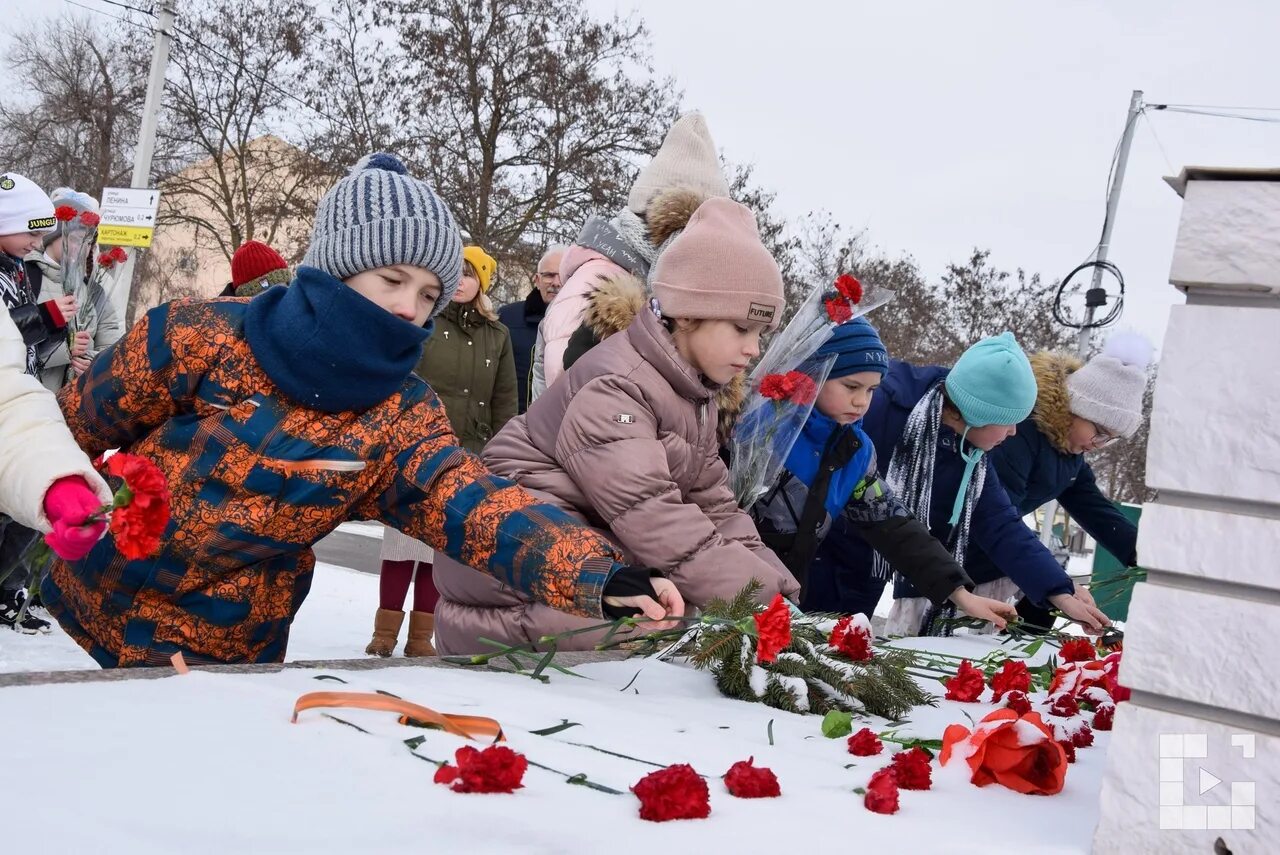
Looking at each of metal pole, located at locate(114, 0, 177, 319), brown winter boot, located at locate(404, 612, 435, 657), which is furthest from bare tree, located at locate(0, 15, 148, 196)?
brown winter boot, located at locate(404, 612, 435, 657)

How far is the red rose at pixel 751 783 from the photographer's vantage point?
1420 millimetres

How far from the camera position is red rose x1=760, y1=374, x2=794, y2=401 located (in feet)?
12.2

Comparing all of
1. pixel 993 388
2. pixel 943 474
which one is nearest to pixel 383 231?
pixel 993 388

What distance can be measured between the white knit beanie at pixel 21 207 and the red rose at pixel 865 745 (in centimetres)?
465

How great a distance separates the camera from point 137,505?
62.1 inches

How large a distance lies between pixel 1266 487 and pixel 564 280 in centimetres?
350

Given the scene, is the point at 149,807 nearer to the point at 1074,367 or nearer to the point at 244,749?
the point at 244,749

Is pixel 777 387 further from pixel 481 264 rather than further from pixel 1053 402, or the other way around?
pixel 481 264

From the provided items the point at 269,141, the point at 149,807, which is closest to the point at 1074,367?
the point at 149,807

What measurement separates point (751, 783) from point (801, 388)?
2430 millimetres

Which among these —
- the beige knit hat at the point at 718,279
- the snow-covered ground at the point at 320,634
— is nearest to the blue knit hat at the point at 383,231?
the beige knit hat at the point at 718,279

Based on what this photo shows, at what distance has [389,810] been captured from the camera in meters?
1.21

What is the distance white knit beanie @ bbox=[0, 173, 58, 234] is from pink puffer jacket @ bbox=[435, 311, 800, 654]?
316 cm

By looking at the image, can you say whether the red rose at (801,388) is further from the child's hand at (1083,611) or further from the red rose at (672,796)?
the red rose at (672,796)
